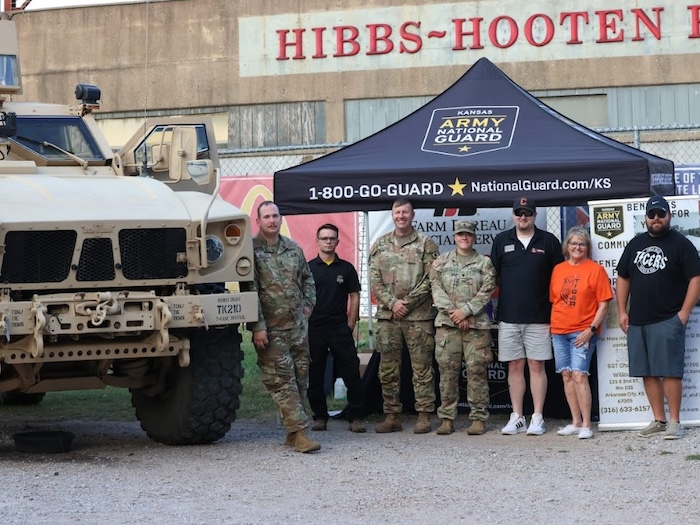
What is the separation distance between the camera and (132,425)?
10.7m

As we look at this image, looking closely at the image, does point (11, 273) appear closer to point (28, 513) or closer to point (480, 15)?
point (28, 513)

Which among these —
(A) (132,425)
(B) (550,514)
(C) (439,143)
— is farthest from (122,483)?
(C) (439,143)

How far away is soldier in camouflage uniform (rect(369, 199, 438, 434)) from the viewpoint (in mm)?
10047

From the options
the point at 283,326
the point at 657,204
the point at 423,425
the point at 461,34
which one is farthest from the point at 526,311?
the point at 461,34

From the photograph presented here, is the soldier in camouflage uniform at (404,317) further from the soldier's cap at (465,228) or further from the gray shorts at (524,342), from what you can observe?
the gray shorts at (524,342)

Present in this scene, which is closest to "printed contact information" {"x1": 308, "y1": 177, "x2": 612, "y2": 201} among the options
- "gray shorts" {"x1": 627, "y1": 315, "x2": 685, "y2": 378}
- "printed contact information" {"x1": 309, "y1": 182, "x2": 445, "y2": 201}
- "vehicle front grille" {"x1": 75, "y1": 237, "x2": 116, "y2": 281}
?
"printed contact information" {"x1": 309, "y1": 182, "x2": 445, "y2": 201}

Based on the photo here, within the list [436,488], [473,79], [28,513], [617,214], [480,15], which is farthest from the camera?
[480,15]

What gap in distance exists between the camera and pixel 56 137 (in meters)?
9.90

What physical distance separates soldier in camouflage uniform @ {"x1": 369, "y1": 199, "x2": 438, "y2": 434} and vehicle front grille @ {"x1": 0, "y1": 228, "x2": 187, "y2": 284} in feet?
7.12

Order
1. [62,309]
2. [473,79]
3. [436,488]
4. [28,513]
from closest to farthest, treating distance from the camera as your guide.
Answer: [28,513]
[436,488]
[62,309]
[473,79]

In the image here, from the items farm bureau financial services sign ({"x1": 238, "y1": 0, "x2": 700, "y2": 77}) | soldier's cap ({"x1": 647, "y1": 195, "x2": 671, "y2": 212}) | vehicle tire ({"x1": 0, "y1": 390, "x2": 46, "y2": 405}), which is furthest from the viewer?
farm bureau financial services sign ({"x1": 238, "y1": 0, "x2": 700, "y2": 77})

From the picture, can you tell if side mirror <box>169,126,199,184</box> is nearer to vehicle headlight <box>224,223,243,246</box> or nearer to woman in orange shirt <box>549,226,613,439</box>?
vehicle headlight <box>224,223,243,246</box>

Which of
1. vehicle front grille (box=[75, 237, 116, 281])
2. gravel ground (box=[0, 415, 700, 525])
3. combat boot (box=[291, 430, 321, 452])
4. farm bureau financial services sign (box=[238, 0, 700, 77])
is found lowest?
gravel ground (box=[0, 415, 700, 525])

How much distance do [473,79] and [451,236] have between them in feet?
4.61
